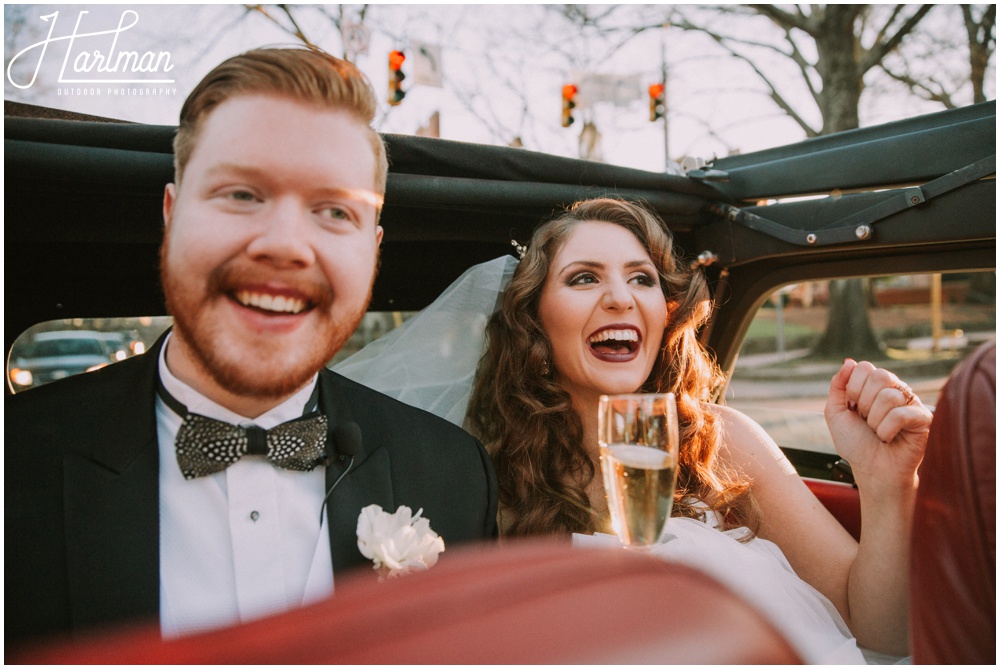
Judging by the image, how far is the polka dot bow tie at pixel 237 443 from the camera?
1498 millimetres

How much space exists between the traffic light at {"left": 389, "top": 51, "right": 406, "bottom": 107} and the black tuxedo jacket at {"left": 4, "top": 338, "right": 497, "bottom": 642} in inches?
263

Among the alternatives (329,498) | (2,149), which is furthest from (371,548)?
(2,149)

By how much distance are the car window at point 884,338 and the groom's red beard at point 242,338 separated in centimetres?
692

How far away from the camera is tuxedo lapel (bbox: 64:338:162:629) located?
135cm

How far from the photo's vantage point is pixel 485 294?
2764 mm

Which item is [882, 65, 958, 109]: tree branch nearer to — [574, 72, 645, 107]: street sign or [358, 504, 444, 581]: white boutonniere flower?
[574, 72, 645, 107]: street sign

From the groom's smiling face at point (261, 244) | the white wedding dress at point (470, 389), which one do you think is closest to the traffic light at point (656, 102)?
the white wedding dress at point (470, 389)

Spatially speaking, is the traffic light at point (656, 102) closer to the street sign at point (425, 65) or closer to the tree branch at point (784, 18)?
the tree branch at point (784, 18)

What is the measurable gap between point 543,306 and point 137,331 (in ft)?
5.35

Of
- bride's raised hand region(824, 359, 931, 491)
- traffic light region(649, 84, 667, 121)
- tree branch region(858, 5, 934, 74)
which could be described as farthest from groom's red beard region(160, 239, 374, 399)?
tree branch region(858, 5, 934, 74)

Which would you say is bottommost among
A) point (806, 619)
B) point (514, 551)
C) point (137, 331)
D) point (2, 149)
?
point (806, 619)

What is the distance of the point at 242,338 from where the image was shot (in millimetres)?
1503

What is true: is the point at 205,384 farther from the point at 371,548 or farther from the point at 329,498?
the point at 371,548

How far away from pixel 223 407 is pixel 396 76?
276 inches
